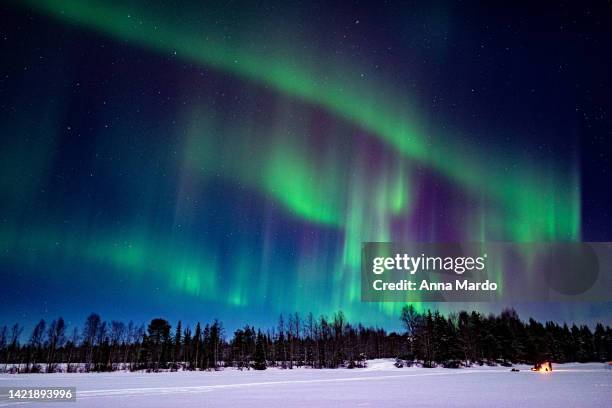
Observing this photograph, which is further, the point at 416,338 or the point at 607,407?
the point at 416,338

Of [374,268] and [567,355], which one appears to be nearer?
[374,268]

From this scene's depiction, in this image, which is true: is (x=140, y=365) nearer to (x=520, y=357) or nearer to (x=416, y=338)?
(x=416, y=338)

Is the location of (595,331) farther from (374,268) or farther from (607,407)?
(607,407)

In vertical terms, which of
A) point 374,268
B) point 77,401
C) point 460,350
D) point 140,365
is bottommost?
point 140,365

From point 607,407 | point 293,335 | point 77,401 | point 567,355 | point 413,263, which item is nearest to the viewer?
point 607,407

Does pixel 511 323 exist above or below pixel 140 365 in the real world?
above

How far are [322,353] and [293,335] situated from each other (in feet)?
73.6

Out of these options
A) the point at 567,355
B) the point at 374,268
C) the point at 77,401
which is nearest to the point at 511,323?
the point at 567,355

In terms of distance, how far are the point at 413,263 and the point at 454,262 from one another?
483 centimetres

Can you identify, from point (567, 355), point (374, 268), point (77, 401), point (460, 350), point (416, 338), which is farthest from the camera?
point (567, 355)

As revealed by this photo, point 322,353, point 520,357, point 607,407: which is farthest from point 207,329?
point 607,407

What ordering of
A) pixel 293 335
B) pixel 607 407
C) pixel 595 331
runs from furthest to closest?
1. pixel 595 331
2. pixel 293 335
3. pixel 607 407

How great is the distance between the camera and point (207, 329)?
4198 inches

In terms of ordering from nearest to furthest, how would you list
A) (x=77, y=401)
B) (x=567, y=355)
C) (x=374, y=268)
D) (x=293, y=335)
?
(x=77, y=401), (x=374, y=268), (x=567, y=355), (x=293, y=335)
